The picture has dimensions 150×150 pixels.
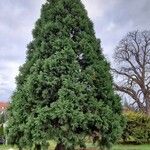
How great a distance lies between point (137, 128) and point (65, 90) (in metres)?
20.0

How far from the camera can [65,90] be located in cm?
1209

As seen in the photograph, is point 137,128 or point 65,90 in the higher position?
point 137,128

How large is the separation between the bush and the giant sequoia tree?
690 inches

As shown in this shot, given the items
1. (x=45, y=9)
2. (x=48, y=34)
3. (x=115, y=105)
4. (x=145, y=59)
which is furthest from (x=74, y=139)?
(x=145, y=59)

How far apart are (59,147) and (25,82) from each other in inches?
95.4

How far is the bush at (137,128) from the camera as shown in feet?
101

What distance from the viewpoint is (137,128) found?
3102 cm

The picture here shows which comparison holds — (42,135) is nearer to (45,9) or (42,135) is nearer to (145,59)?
(45,9)

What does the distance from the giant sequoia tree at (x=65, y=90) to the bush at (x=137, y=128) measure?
57.5ft

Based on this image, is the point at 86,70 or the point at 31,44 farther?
the point at 31,44

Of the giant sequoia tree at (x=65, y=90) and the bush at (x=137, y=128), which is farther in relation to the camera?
the bush at (x=137, y=128)

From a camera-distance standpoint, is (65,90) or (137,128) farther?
(137,128)

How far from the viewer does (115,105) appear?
1327 centimetres

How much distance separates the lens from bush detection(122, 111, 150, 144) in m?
30.8
